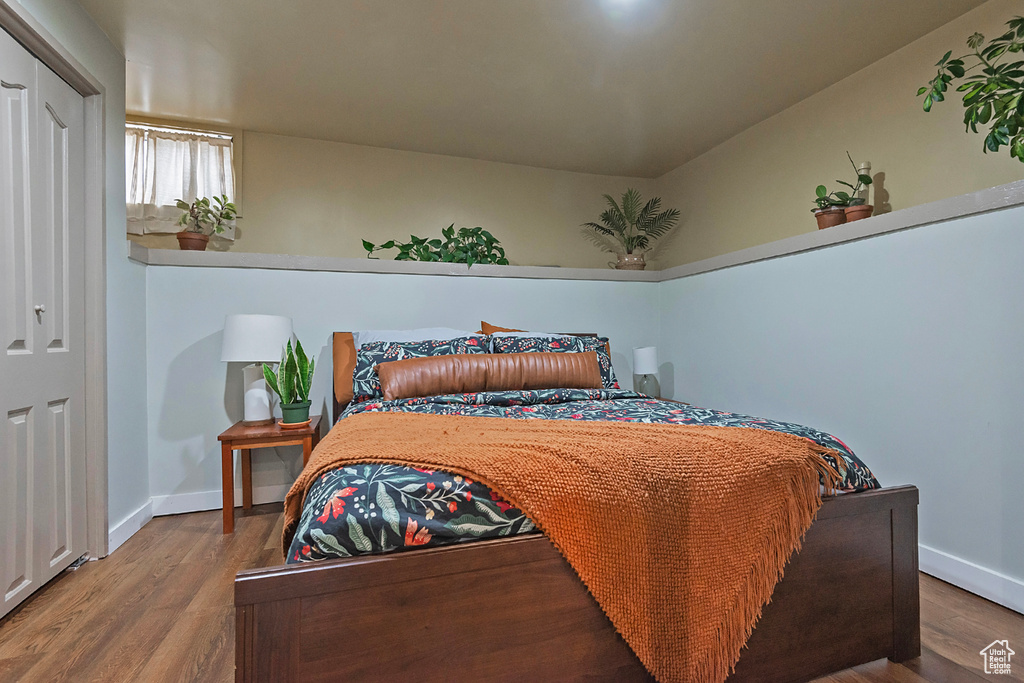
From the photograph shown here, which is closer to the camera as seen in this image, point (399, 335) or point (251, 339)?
point (251, 339)

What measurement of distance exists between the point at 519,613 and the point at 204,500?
2439 mm

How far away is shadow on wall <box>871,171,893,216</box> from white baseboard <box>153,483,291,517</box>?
3790 millimetres

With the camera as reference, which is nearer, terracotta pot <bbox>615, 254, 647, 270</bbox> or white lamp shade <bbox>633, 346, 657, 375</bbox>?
white lamp shade <bbox>633, 346, 657, 375</bbox>

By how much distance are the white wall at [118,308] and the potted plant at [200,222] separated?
0.41m

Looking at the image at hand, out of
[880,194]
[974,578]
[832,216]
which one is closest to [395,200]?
[832,216]

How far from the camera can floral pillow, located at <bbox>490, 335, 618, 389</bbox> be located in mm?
2809

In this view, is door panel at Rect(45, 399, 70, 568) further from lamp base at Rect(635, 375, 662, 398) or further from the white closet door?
lamp base at Rect(635, 375, 662, 398)

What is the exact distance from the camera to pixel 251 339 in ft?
8.37

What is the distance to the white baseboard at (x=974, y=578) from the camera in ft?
5.66

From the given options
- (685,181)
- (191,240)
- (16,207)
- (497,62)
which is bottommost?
→ (16,207)

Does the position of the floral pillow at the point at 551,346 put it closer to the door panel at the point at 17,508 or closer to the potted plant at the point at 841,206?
the potted plant at the point at 841,206

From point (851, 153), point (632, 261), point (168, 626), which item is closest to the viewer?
point (168, 626)

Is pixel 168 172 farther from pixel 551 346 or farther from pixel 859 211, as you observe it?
pixel 859 211

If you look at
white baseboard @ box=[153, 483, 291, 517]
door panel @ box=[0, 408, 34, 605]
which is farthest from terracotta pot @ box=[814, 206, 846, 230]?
door panel @ box=[0, 408, 34, 605]
